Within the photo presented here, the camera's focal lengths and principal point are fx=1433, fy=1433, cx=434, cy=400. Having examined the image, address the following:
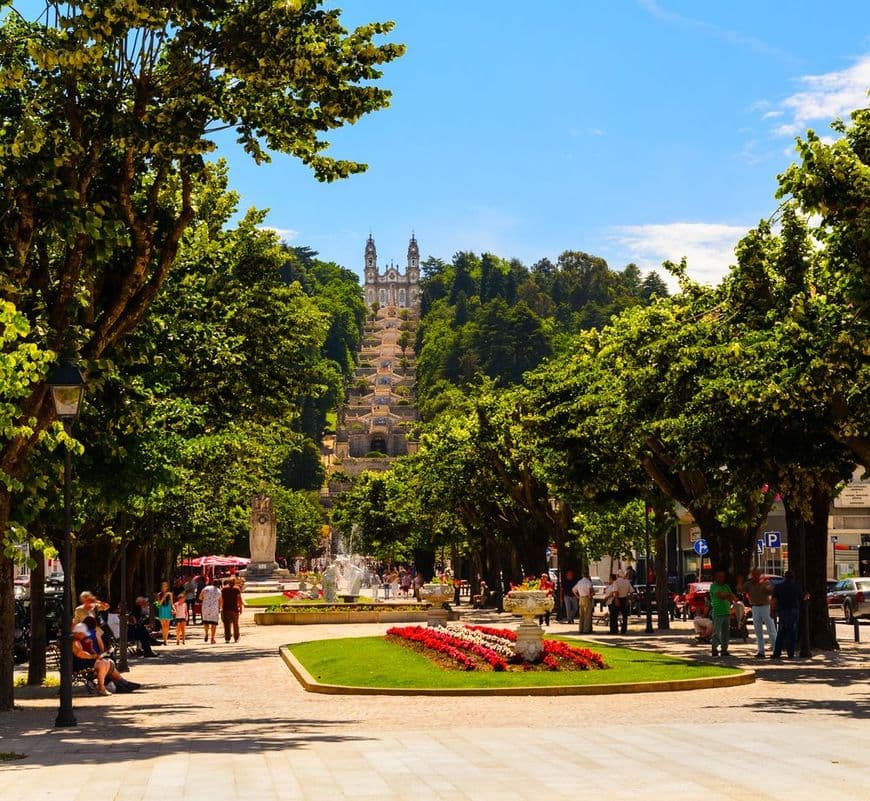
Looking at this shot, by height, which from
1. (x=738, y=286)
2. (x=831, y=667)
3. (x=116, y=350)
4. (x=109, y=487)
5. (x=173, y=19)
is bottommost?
(x=831, y=667)

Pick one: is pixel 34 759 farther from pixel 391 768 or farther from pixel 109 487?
pixel 109 487

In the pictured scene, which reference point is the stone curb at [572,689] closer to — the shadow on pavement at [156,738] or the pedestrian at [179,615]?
the shadow on pavement at [156,738]

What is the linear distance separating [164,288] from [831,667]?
13.3 m

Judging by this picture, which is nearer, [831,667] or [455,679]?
[455,679]

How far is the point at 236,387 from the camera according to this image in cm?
2962

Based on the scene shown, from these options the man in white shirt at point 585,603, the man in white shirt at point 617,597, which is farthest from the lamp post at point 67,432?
the man in white shirt at point 617,597

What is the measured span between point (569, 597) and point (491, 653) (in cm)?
2147

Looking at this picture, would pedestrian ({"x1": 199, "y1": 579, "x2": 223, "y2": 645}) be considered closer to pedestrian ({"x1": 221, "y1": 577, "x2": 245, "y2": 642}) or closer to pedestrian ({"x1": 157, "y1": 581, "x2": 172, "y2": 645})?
pedestrian ({"x1": 221, "y1": 577, "x2": 245, "y2": 642})

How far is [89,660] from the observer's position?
2212 cm

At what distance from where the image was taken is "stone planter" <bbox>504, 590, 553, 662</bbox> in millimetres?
23312

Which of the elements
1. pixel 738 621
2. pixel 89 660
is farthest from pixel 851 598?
pixel 89 660

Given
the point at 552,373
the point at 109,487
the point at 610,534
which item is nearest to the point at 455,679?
the point at 109,487

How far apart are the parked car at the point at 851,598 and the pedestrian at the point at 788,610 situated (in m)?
15.5

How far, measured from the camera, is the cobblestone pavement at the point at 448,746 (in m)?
10.6
